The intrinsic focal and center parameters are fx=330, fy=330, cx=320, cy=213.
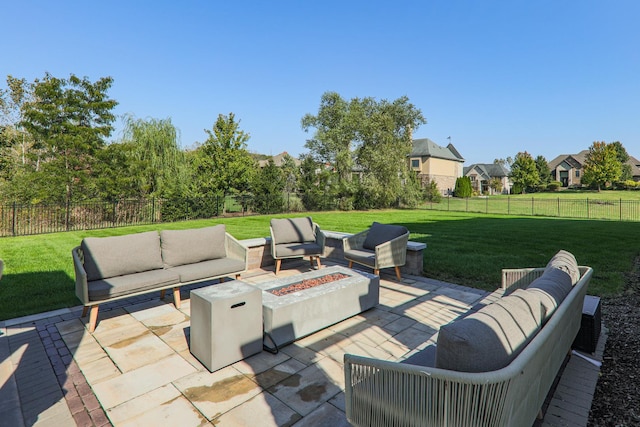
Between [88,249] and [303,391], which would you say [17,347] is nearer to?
[88,249]

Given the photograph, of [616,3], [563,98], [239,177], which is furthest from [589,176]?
[239,177]

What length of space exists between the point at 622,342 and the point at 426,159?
4381 centimetres

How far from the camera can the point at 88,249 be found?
4.38m

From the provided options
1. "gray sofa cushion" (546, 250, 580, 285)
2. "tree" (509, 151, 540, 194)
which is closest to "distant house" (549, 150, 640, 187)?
"tree" (509, 151, 540, 194)

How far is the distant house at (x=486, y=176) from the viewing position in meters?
58.6

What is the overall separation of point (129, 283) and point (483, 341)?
13.8 feet

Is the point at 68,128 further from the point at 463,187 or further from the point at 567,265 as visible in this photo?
the point at 463,187

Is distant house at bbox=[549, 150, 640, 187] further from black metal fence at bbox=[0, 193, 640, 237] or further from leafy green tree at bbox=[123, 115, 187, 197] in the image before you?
leafy green tree at bbox=[123, 115, 187, 197]

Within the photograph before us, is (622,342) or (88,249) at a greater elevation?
(88,249)

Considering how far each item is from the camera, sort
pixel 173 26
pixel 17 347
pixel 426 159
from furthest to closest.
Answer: pixel 426 159 → pixel 173 26 → pixel 17 347

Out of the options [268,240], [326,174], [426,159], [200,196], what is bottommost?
[268,240]

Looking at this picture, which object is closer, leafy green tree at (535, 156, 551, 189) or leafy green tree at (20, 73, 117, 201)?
leafy green tree at (20, 73, 117, 201)

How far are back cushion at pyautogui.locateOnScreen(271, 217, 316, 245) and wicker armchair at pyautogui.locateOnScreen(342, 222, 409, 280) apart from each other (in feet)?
3.47

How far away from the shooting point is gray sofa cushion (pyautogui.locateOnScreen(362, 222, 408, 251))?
625cm
